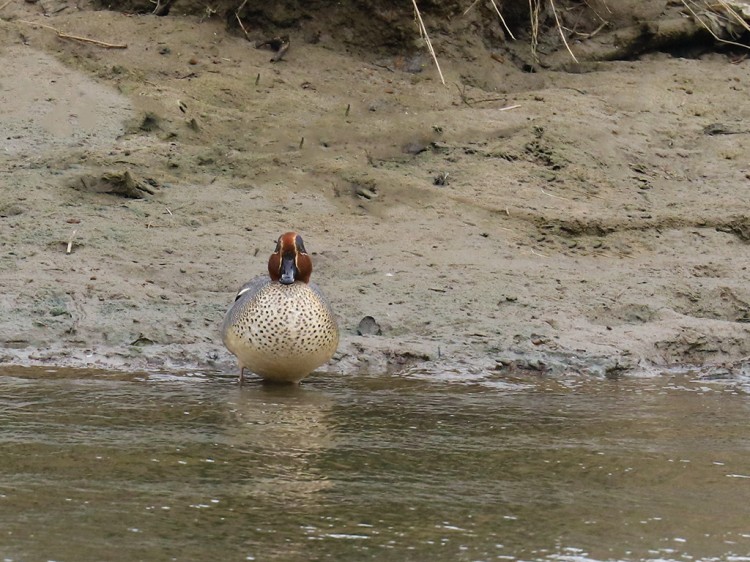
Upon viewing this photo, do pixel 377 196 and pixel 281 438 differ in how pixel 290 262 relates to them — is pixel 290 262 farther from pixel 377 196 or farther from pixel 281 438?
pixel 377 196

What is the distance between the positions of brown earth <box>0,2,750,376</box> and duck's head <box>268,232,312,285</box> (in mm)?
540

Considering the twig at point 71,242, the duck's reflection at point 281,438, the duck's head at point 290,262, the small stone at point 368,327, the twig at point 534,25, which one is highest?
the twig at point 534,25

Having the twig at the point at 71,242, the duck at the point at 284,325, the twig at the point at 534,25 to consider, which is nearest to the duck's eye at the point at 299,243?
the duck at the point at 284,325

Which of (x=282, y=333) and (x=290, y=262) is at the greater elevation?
(x=290, y=262)

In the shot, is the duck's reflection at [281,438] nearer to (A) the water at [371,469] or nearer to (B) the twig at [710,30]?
(A) the water at [371,469]

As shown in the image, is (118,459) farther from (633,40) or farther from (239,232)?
(633,40)

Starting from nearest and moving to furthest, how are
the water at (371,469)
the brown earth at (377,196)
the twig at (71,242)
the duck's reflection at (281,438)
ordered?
the water at (371,469) → the duck's reflection at (281,438) → the brown earth at (377,196) → the twig at (71,242)

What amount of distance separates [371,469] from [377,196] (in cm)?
352

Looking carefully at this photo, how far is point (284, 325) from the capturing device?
18.5 feet

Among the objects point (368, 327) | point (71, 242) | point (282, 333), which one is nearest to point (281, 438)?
point (282, 333)

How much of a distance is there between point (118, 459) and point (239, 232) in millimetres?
2971

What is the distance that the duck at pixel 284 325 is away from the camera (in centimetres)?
561

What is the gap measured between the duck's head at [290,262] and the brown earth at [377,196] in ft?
1.77

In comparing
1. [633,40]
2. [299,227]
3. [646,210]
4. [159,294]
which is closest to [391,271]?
[299,227]
